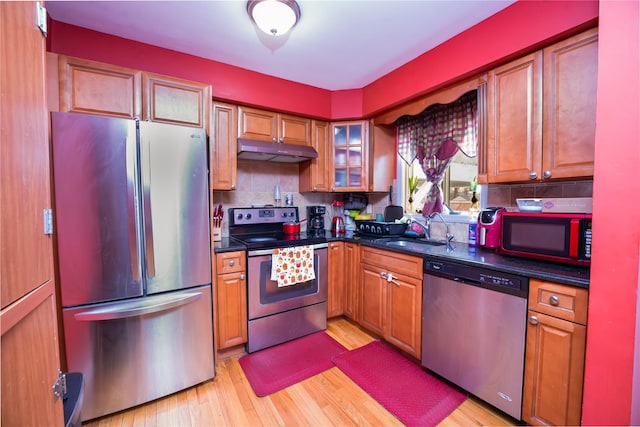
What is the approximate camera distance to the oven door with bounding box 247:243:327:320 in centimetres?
219

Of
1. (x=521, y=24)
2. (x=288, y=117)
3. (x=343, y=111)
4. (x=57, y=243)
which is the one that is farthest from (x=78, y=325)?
(x=521, y=24)

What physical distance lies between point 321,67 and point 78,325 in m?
2.57

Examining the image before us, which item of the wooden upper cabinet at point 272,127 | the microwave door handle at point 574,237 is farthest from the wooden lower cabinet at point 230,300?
the microwave door handle at point 574,237

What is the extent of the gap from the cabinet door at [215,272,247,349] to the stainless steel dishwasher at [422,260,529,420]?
142 centimetres

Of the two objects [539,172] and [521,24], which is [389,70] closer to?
[521,24]

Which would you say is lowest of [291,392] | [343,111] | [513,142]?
[291,392]

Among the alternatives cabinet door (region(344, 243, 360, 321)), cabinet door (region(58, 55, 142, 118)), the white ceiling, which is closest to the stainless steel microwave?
cabinet door (region(344, 243, 360, 321))

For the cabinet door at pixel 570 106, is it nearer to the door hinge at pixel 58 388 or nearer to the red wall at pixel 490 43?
the red wall at pixel 490 43

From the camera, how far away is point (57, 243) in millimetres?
1431

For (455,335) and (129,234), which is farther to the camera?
(455,335)

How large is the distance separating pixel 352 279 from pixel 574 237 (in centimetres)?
170

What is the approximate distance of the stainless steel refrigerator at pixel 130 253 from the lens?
1453 mm

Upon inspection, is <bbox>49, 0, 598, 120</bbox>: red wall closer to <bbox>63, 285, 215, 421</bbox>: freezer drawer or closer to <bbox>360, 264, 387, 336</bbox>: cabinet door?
<bbox>360, 264, 387, 336</bbox>: cabinet door

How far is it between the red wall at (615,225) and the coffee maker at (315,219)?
223 cm
